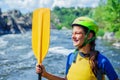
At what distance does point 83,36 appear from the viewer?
238 centimetres

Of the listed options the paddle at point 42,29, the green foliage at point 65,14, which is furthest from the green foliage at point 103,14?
the paddle at point 42,29

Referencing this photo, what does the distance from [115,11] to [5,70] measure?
1855cm

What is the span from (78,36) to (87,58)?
150mm

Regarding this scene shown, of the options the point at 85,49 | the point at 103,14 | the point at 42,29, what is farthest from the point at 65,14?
the point at 85,49

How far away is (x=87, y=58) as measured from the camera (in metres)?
2.39

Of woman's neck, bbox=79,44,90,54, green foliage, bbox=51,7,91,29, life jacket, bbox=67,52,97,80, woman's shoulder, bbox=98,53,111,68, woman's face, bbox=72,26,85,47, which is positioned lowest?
green foliage, bbox=51,7,91,29

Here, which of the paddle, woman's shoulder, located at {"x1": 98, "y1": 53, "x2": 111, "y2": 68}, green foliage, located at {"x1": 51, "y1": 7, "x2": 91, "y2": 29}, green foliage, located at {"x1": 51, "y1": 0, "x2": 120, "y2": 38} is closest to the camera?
woman's shoulder, located at {"x1": 98, "y1": 53, "x2": 111, "y2": 68}

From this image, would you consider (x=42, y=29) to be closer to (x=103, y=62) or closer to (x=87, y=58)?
(x=87, y=58)

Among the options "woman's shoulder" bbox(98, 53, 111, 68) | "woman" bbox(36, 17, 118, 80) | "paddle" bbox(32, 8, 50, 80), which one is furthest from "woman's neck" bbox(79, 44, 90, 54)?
"paddle" bbox(32, 8, 50, 80)

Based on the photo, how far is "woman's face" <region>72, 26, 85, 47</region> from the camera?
2.37m

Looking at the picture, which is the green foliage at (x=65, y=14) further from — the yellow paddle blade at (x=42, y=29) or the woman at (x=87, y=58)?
the woman at (x=87, y=58)

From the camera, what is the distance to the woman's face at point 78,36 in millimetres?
2373

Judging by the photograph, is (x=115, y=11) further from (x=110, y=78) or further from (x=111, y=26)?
(x=110, y=78)

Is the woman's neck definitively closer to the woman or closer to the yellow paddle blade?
the woman
